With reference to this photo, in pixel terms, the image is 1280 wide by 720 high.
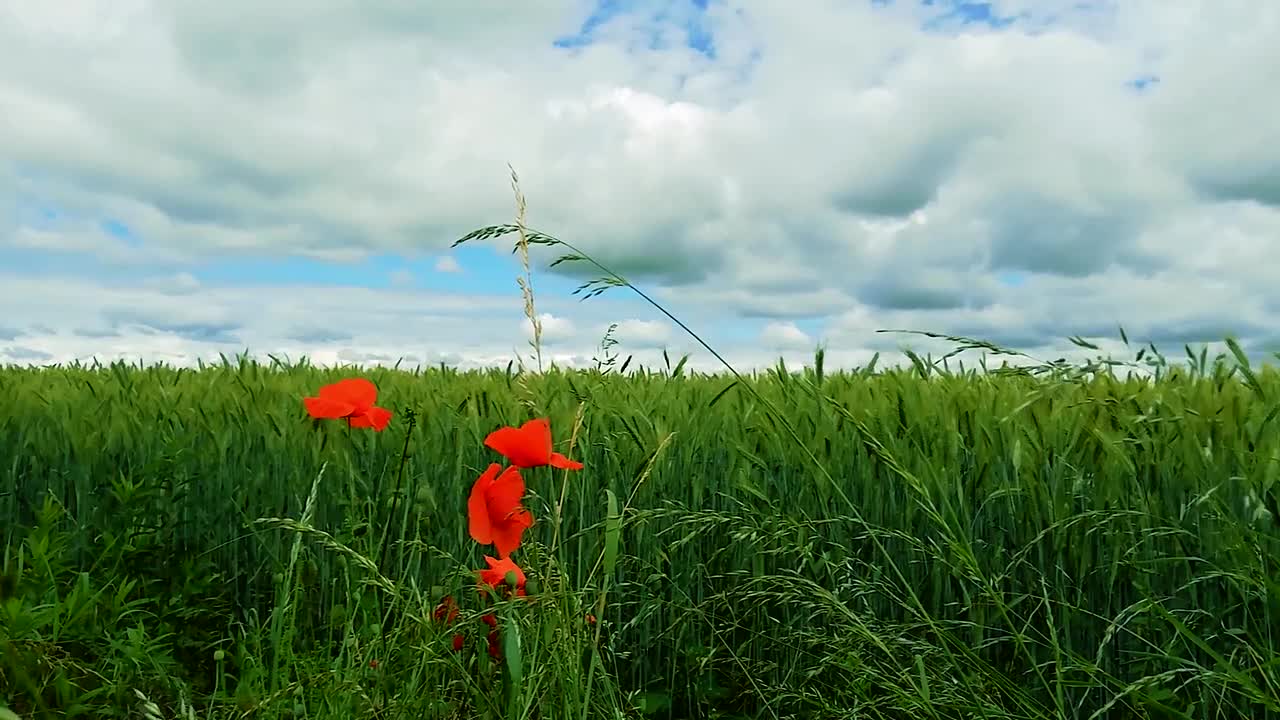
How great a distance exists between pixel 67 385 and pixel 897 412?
4.56 meters

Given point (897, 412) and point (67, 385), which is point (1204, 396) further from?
point (67, 385)

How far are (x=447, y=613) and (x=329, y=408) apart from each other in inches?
25.3

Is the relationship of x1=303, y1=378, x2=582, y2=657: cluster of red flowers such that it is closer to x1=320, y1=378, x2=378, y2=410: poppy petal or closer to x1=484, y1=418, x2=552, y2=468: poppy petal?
x1=484, y1=418, x2=552, y2=468: poppy petal

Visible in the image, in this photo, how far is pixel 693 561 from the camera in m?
3.09

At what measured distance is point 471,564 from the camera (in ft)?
10.6

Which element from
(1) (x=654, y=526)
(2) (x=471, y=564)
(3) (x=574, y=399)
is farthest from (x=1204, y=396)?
(2) (x=471, y=564)

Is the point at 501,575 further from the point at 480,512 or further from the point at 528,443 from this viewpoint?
the point at 528,443

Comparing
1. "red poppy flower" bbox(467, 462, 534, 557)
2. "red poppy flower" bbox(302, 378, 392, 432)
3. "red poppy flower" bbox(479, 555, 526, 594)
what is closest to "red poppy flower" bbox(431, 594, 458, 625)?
"red poppy flower" bbox(479, 555, 526, 594)

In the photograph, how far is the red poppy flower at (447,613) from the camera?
2.47 meters

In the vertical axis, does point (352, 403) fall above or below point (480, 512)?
above

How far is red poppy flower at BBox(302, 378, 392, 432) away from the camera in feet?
8.67

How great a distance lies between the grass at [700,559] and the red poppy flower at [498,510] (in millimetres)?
93

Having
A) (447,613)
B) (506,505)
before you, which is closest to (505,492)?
(506,505)

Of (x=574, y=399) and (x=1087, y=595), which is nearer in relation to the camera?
(x=1087, y=595)
